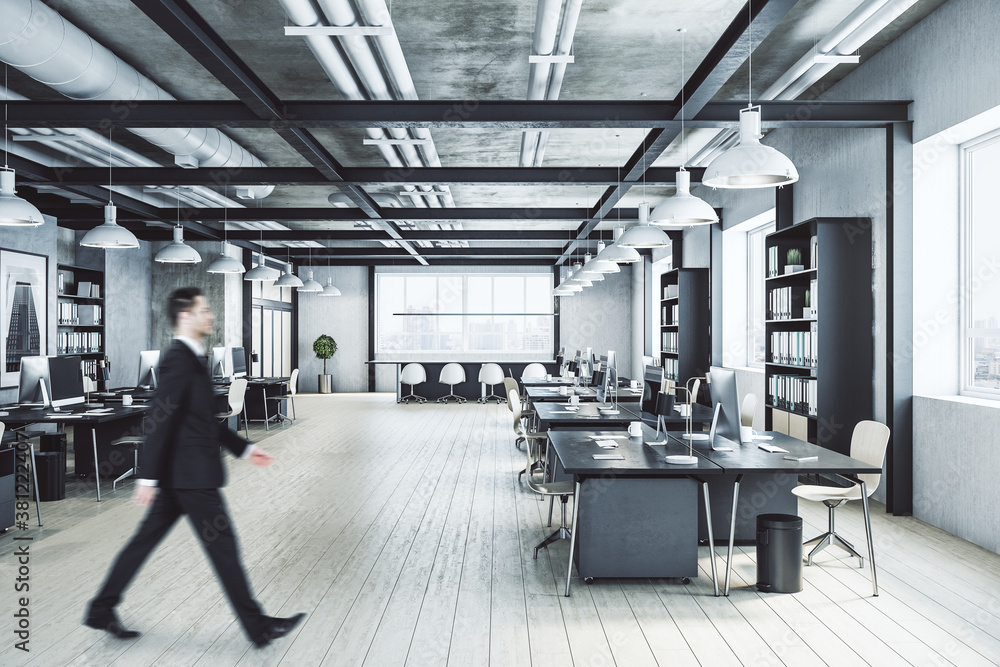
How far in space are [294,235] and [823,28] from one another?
9.70 metres

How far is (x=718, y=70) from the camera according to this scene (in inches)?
180

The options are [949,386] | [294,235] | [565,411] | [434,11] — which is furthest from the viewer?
[294,235]

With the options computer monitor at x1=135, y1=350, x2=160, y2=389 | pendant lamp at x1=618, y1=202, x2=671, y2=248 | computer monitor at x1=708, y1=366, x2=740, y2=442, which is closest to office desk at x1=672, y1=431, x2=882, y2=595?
computer monitor at x1=708, y1=366, x2=740, y2=442

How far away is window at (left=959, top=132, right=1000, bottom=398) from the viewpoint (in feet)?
17.0

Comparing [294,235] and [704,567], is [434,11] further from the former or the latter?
[294,235]

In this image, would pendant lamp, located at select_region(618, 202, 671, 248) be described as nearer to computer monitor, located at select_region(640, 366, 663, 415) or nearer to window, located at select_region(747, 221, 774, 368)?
computer monitor, located at select_region(640, 366, 663, 415)

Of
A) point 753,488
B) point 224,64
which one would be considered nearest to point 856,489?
point 753,488

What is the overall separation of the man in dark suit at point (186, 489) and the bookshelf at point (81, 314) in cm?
873

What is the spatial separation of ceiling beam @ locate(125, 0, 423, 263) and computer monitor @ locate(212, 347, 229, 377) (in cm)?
557

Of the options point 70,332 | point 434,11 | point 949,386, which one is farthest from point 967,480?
point 70,332

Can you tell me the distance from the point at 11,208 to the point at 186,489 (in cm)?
340

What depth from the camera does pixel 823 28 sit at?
205 inches

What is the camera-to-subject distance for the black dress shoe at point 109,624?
3.32 meters

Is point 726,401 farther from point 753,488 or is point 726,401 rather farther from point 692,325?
point 692,325
